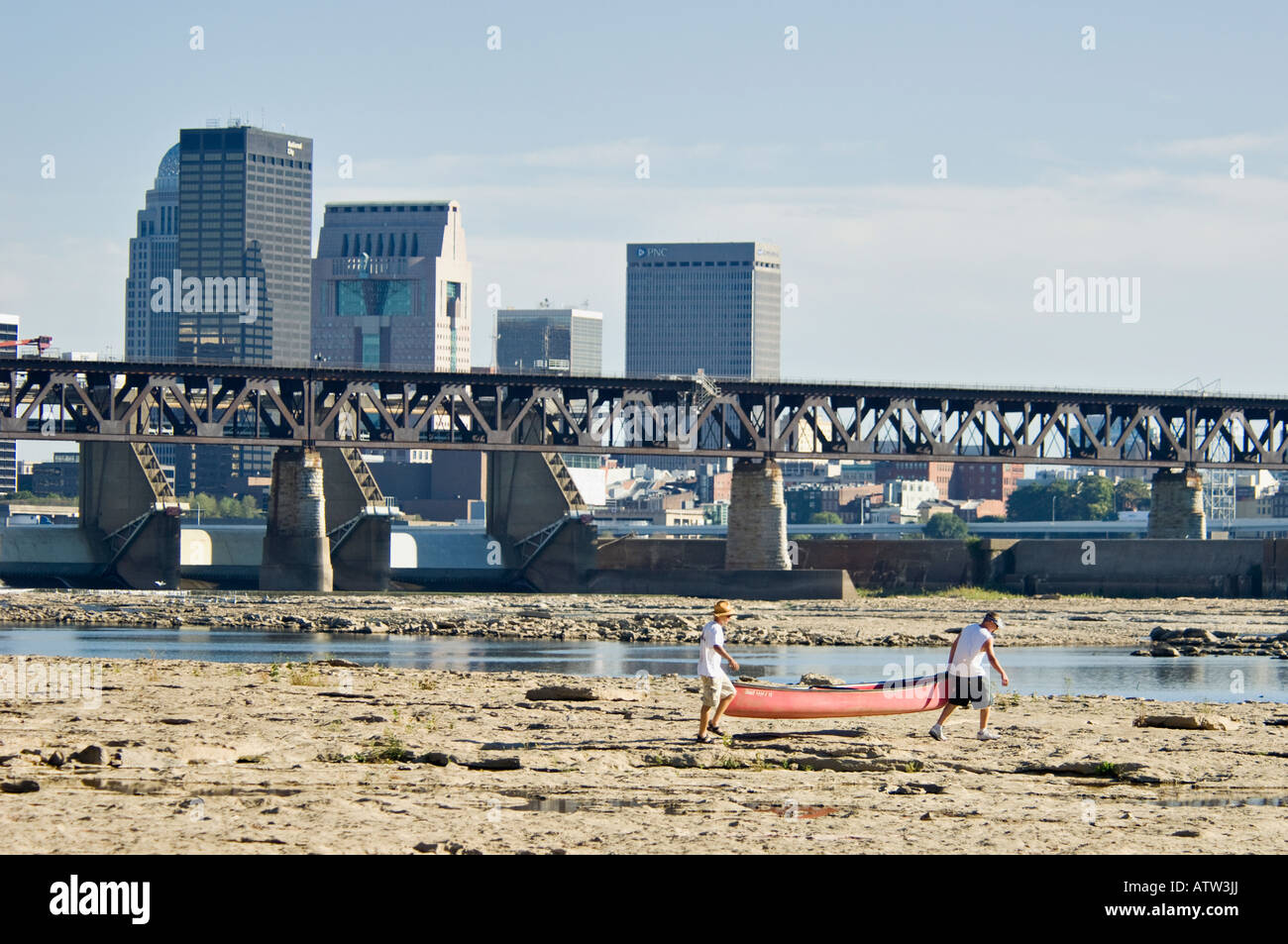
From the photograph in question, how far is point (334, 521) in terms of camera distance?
97.9 meters

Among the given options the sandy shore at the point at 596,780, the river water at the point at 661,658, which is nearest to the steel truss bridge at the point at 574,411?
the river water at the point at 661,658

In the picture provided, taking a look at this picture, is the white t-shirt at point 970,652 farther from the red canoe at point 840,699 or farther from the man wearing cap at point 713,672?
the man wearing cap at point 713,672

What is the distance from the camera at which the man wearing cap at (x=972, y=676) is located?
24.1 meters

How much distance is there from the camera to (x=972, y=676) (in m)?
24.4

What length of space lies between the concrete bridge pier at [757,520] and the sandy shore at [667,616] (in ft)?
18.4

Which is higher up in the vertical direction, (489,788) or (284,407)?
(284,407)

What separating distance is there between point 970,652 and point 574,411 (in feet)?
265

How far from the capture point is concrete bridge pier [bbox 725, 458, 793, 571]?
302ft

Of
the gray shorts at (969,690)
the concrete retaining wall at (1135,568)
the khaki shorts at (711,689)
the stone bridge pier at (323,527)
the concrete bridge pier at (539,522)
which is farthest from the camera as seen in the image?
the concrete bridge pier at (539,522)

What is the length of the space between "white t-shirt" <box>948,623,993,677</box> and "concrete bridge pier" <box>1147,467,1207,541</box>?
82.7 m

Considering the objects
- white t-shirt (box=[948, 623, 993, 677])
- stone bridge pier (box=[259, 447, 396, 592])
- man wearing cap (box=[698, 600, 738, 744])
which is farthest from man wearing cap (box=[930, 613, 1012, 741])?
stone bridge pier (box=[259, 447, 396, 592])
